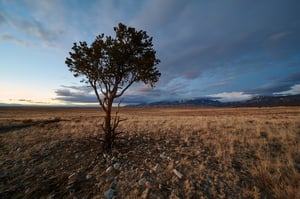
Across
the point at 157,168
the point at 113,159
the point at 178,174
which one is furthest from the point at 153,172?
Result: the point at 113,159

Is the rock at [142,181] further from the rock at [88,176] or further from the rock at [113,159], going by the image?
the rock at [113,159]

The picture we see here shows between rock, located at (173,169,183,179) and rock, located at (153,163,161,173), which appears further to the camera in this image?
rock, located at (153,163,161,173)

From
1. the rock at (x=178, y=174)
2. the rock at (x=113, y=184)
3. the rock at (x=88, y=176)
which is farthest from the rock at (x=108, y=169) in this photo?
the rock at (x=178, y=174)

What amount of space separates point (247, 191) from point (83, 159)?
6.36 m

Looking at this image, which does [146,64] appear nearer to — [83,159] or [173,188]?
[83,159]

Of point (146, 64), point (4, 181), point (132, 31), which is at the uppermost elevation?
point (132, 31)

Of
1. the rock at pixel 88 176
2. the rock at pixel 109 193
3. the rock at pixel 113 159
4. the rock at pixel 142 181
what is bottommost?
the rock at pixel 109 193

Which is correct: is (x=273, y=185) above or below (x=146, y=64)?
below

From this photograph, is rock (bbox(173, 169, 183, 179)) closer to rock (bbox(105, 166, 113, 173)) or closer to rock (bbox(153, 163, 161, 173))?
rock (bbox(153, 163, 161, 173))

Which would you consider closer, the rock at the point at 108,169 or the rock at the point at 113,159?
the rock at the point at 108,169

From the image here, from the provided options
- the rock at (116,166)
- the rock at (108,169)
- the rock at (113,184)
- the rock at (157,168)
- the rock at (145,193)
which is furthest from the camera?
the rock at (116,166)

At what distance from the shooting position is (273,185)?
4.13m

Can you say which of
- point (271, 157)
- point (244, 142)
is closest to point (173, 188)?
point (271, 157)

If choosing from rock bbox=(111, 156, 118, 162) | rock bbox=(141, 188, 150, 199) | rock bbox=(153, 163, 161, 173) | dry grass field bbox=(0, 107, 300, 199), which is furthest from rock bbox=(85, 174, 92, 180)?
rock bbox=(153, 163, 161, 173)
